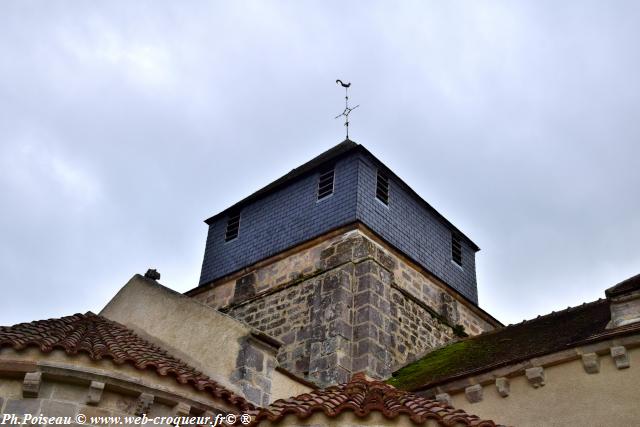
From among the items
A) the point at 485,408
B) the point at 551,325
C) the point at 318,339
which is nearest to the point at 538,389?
the point at 485,408

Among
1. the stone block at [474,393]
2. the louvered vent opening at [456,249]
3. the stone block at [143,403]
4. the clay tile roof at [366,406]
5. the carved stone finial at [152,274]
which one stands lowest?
the clay tile roof at [366,406]

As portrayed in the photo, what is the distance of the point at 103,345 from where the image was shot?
8594 mm

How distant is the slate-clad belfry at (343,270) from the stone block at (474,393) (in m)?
3.98

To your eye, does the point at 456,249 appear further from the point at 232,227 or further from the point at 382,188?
the point at 232,227

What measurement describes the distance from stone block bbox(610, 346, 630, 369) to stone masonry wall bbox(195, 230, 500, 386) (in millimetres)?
5522

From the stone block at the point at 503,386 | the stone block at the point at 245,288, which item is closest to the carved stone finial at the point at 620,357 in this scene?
the stone block at the point at 503,386

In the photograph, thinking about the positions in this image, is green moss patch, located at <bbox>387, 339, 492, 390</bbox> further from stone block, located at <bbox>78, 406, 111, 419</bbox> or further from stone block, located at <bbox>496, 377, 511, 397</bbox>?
stone block, located at <bbox>78, 406, 111, 419</bbox>

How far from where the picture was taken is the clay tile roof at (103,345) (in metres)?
7.94

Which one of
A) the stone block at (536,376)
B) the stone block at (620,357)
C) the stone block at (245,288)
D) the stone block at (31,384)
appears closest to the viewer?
the stone block at (31,384)

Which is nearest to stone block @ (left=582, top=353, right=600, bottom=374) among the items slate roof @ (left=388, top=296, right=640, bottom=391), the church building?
the church building

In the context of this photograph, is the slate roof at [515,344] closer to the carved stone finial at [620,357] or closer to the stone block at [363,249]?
the carved stone finial at [620,357]

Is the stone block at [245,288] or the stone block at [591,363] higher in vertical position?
the stone block at [245,288]

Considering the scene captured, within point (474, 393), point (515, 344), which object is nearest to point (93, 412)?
point (474, 393)

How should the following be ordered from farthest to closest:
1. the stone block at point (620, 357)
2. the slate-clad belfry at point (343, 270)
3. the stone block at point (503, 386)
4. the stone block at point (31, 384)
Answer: the slate-clad belfry at point (343, 270), the stone block at point (503, 386), the stone block at point (620, 357), the stone block at point (31, 384)
